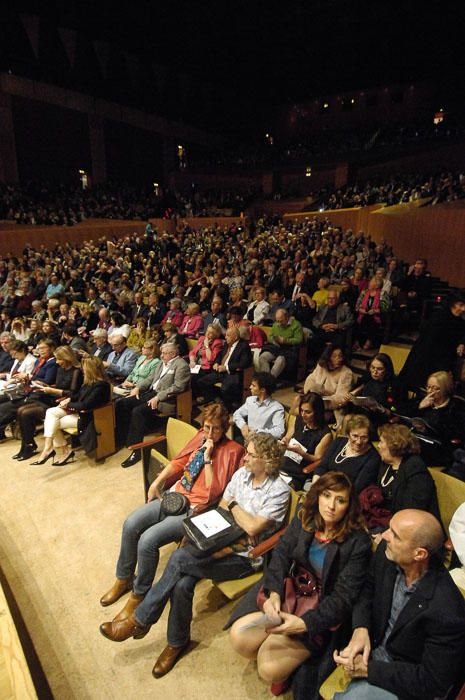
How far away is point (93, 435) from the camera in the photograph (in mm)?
4000

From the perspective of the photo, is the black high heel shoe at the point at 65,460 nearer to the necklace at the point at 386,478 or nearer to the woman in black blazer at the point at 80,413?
the woman in black blazer at the point at 80,413

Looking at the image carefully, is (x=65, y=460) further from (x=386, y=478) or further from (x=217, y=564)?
(x=386, y=478)

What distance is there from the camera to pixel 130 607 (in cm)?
238

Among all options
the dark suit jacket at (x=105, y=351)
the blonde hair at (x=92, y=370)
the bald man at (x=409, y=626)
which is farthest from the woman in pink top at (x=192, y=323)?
the bald man at (x=409, y=626)

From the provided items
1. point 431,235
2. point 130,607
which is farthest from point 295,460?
point 431,235

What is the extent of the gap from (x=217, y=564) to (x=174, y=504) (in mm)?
486

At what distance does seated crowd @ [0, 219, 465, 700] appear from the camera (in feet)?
5.38

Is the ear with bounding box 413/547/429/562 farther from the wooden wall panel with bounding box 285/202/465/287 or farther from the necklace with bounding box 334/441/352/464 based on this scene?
the wooden wall panel with bounding box 285/202/465/287

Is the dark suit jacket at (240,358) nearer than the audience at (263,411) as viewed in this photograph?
No

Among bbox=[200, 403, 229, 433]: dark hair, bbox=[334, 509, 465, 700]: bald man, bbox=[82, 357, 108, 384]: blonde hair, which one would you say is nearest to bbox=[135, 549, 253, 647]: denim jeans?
bbox=[334, 509, 465, 700]: bald man

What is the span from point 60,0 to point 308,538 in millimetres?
17151

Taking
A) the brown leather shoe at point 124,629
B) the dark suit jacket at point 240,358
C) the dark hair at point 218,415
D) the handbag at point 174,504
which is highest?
the dark hair at point 218,415

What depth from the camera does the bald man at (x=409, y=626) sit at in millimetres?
1473

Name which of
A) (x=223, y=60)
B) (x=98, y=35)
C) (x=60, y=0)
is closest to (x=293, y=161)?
(x=223, y=60)
